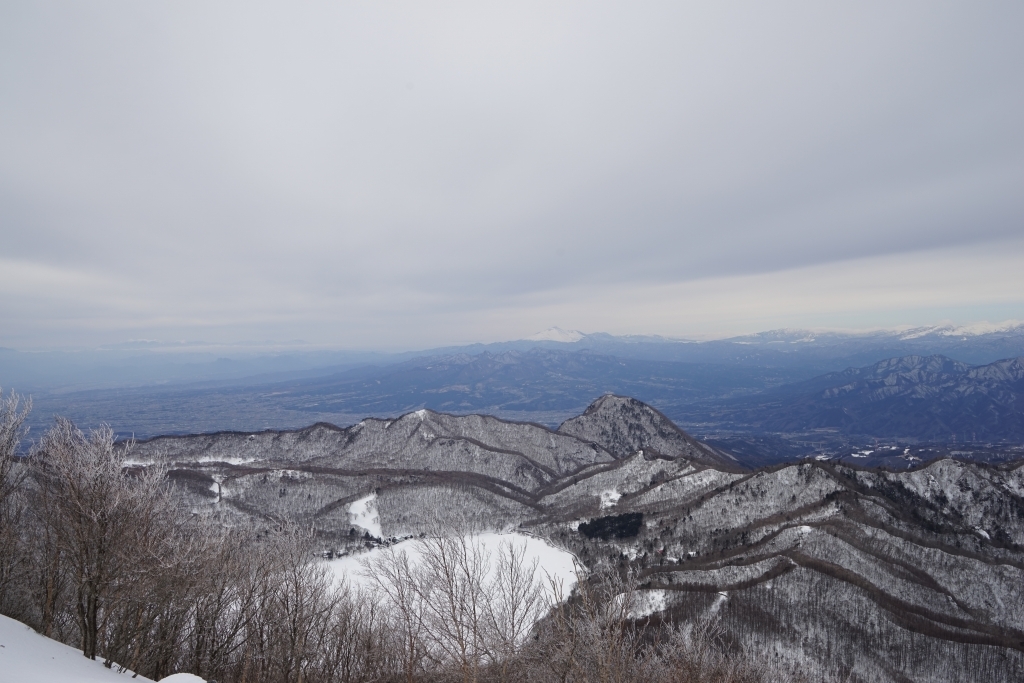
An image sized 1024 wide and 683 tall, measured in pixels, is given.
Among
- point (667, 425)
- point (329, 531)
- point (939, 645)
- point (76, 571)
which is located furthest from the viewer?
point (667, 425)

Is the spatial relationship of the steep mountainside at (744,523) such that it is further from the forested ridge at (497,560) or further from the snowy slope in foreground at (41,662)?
the snowy slope in foreground at (41,662)

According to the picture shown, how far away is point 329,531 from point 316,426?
72.6 m

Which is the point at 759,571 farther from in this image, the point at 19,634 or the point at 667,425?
the point at 667,425

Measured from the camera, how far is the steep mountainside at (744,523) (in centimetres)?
5506

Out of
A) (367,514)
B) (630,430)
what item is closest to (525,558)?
(367,514)

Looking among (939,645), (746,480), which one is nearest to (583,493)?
(746,480)

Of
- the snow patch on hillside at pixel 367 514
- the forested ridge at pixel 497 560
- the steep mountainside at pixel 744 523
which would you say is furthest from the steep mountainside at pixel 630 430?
the snow patch on hillside at pixel 367 514

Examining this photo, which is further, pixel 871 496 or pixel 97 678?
pixel 871 496

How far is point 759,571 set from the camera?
63875mm

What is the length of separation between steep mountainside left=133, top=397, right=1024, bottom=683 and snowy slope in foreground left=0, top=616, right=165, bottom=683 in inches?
1489

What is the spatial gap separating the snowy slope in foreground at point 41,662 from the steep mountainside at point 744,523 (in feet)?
124

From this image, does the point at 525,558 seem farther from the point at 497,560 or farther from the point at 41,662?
the point at 41,662

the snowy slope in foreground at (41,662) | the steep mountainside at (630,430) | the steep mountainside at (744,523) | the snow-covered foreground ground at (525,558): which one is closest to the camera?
the snowy slope in foreground at (41,662)

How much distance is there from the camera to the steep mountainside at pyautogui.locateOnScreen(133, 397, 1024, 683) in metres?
55.1
